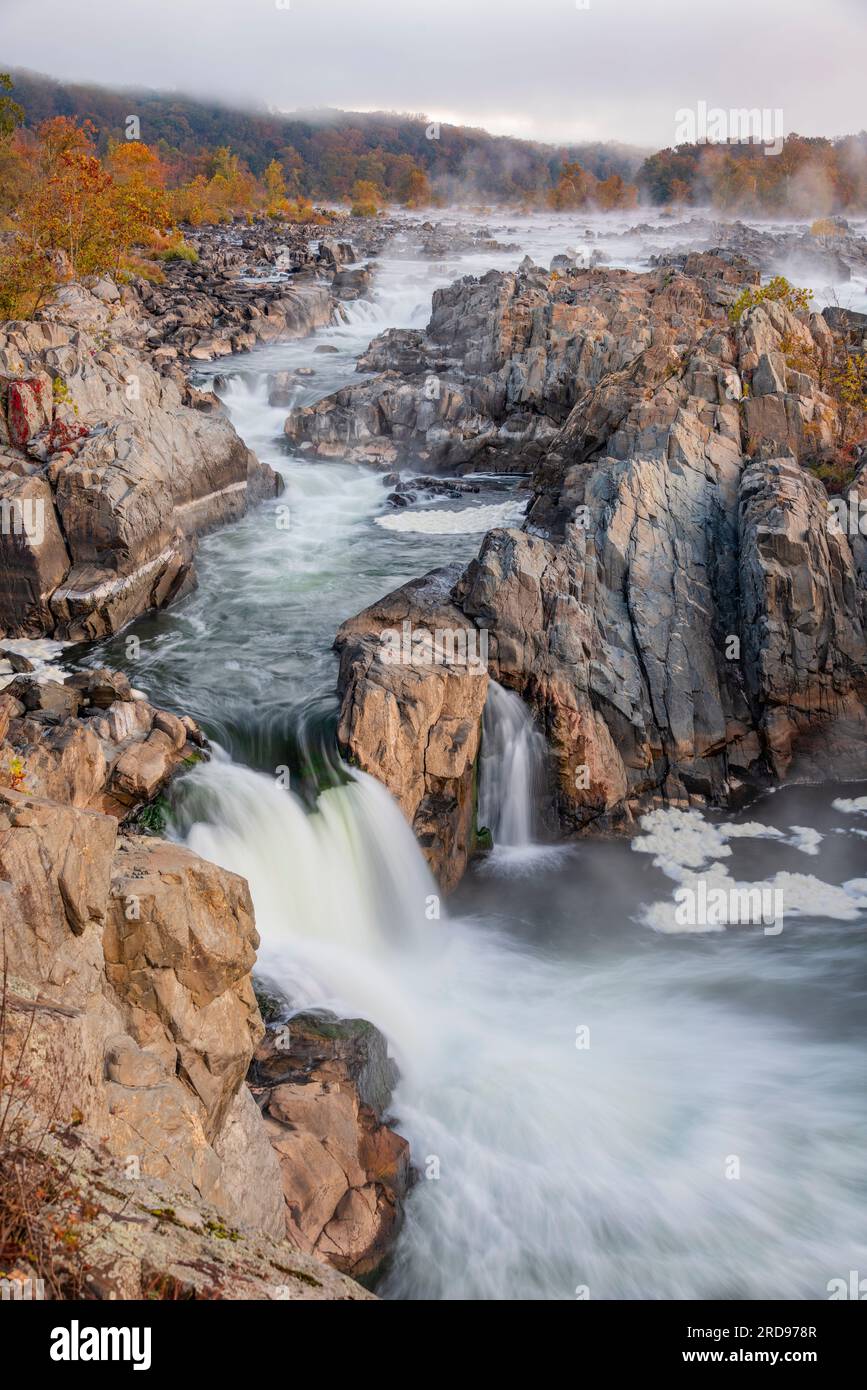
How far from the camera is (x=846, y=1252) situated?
9.41m

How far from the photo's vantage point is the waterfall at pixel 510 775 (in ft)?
54.4

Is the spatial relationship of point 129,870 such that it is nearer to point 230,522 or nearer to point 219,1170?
point 219,1170

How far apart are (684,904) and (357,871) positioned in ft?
17.2

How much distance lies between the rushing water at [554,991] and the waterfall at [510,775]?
4 centimetres

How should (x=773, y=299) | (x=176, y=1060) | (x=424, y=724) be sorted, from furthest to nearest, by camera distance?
(x=773, y=299), (x=424, y=724), (x=176, y=1060)

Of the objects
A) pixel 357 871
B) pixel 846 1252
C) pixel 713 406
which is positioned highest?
pixel 713 406

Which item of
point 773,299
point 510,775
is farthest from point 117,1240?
point 773,299

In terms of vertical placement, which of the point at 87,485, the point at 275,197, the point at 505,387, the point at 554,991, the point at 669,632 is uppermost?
the point at 275,197

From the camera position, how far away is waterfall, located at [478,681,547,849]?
16.6 meters

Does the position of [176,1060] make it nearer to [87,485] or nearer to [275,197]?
[87,485]

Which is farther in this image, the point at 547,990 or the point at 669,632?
the point at 669,632

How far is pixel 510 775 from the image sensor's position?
16.6 m

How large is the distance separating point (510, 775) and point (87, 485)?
10060mm
